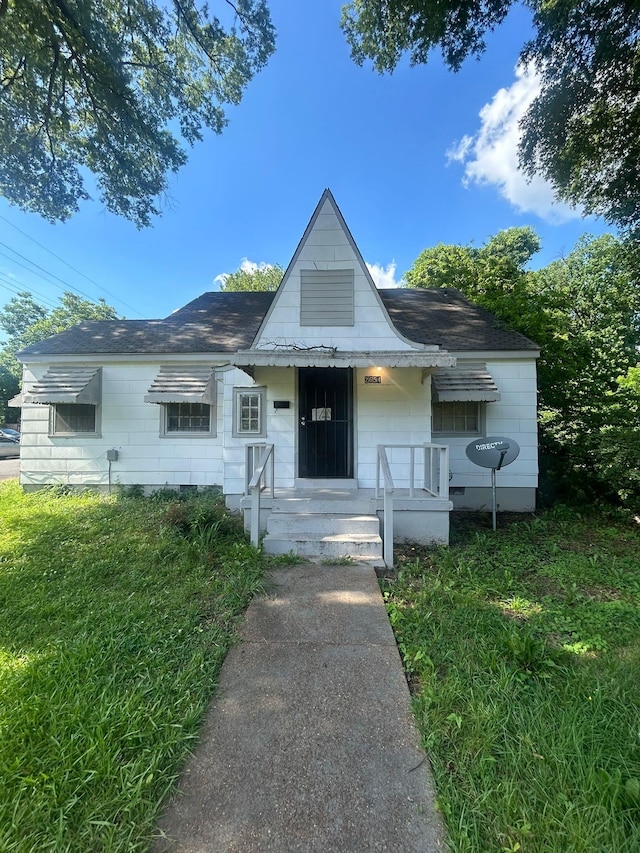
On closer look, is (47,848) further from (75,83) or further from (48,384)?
(75,83)

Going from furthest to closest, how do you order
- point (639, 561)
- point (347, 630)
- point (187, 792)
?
point (639, 561) → point (347, 630) → point (187, 792)

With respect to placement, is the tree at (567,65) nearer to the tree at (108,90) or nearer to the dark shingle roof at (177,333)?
the tree at (108,90)

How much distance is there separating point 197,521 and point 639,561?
622 centimetres

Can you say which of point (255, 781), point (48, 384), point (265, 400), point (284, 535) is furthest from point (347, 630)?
point (48, 384)

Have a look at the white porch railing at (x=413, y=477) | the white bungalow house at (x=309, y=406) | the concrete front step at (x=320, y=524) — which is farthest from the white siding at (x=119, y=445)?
the white porch railing at (x=413, y=477)

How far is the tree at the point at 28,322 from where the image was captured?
93.9ft

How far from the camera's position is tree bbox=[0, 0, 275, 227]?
290 inches

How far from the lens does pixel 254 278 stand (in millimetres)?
24797

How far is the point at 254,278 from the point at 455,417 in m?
21.8

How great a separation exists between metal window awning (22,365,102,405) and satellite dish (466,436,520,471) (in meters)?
8.31

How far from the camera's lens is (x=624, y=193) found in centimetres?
780

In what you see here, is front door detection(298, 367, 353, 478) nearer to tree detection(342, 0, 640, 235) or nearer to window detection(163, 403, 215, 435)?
window detection(163, 403, 215, 435)

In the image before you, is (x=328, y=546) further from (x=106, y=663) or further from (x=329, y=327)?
(x=329, y=327)

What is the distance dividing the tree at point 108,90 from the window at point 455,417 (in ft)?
32.6
